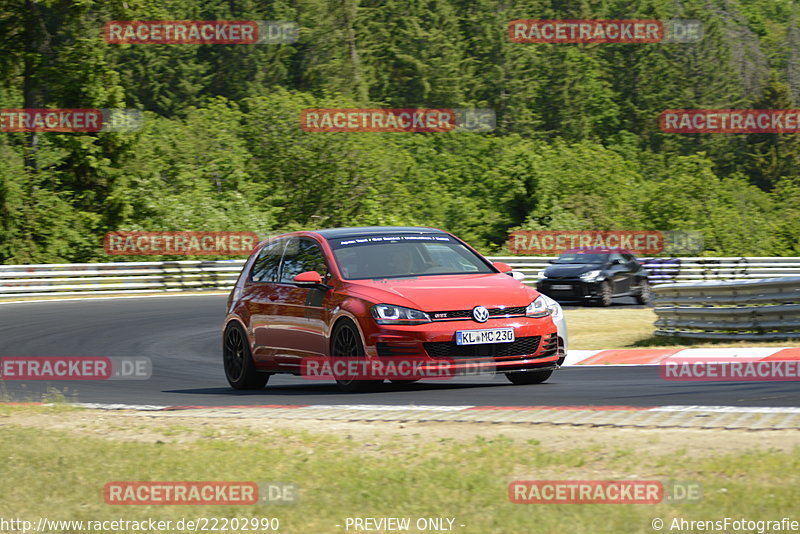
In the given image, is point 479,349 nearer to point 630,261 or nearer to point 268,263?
point 268,263

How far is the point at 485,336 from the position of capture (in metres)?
10.1

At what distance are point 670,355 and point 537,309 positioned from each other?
4.24 metres

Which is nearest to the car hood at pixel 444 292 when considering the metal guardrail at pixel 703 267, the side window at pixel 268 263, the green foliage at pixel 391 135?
the side window at pixel 268 263

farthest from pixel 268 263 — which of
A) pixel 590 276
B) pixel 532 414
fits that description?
pixel 590 276

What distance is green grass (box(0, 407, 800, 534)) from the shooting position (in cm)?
525

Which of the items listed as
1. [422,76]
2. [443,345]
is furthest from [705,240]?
[443,345]

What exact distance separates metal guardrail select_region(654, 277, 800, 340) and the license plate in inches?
243

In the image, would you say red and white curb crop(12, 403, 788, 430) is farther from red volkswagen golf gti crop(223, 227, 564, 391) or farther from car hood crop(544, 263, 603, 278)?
car hood crop(544, 263, 603, 278)

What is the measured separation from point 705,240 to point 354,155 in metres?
14.7

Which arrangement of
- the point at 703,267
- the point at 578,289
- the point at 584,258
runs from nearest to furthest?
the point at 578,289 → the point at 584,258 → the point at 703,267

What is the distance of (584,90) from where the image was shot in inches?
3369

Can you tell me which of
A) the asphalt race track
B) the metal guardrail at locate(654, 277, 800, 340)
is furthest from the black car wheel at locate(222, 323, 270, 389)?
the metal guardrail at locate(654, 277, 800, 340)

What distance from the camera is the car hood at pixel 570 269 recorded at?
26141mm

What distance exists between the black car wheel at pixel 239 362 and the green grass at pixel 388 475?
421cm
